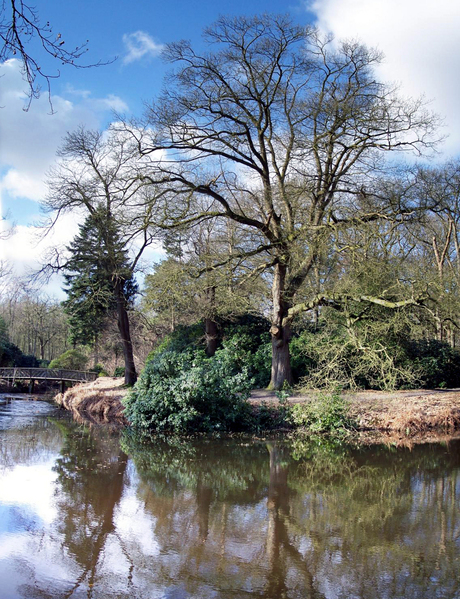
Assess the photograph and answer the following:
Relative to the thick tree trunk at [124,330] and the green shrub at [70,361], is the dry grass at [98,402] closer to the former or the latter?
the thick tree trunk at [124,330]

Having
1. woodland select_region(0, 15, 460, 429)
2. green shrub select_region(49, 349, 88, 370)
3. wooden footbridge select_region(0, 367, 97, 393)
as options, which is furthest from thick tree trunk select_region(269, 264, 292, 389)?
green shrub select_region(49, 349, 88, 370)

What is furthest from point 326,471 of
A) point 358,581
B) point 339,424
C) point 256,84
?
point 256,84

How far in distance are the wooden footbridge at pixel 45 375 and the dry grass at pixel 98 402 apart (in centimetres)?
505

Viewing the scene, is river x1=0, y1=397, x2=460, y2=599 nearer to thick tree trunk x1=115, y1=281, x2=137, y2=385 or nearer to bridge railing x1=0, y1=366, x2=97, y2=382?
thick tree trunk x1=115, y1=281, x2=137, y2=385

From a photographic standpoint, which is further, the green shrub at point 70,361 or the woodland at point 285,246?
the green shrub at point 70,361

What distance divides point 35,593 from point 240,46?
1579 cm

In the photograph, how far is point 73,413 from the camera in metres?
20.4

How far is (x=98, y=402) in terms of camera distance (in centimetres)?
1945

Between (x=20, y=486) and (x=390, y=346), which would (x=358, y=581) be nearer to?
(x=20, y=486)

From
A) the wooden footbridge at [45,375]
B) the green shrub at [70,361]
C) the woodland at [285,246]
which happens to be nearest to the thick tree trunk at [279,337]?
the woodland at [285,246]

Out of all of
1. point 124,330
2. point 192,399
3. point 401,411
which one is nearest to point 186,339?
point 124,330

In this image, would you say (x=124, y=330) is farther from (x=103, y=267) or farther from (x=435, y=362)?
(x=435, y=362)

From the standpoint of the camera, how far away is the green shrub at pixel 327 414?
13.7m

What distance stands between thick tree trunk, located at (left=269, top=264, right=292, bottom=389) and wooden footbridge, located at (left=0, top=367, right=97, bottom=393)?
1475 centimetres
